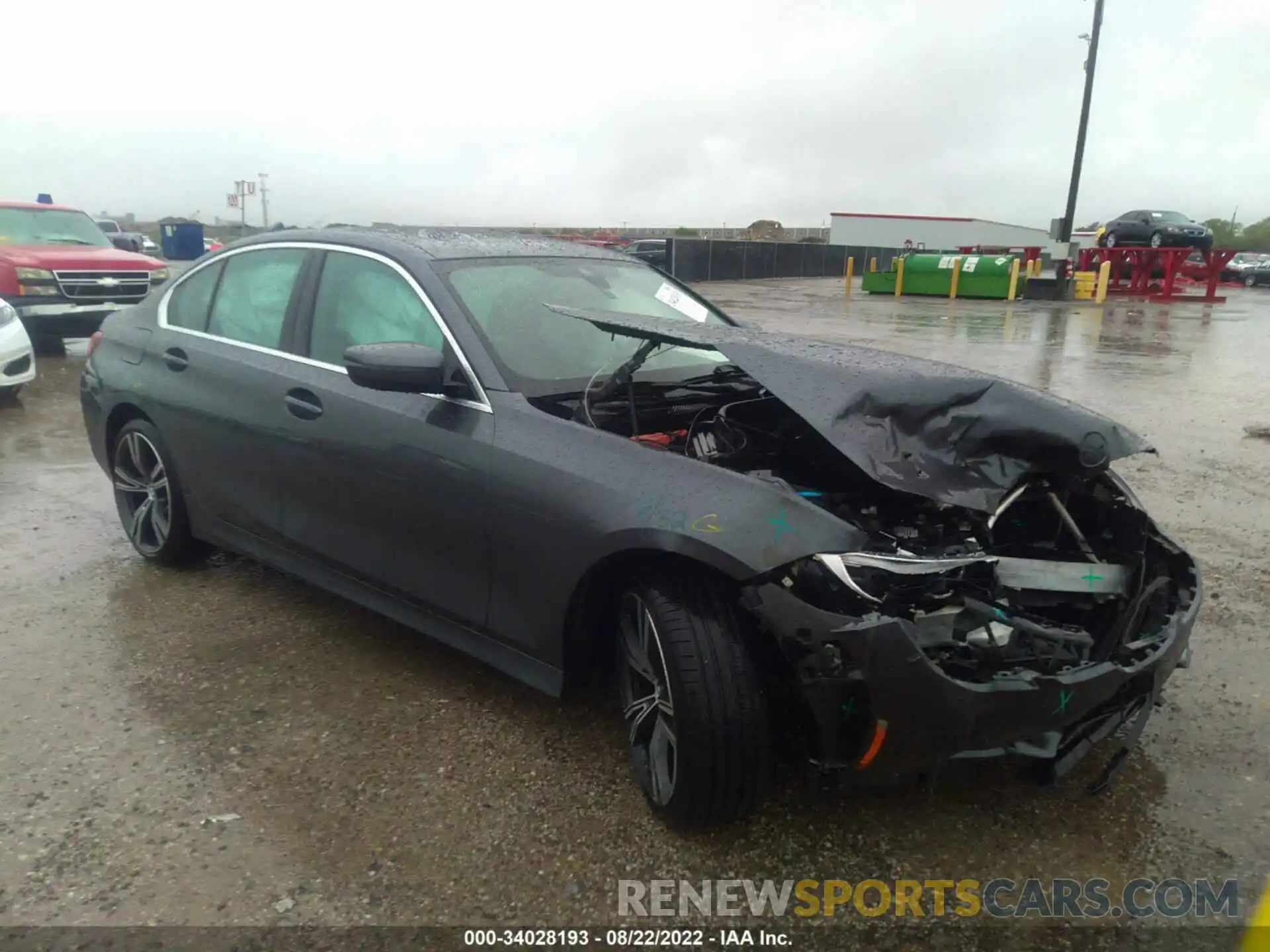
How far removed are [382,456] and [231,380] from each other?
1.03 m

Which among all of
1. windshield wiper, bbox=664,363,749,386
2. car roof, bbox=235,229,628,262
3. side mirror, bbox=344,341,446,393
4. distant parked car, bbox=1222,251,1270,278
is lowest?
windshield wiper, bbox=664,363,749,386

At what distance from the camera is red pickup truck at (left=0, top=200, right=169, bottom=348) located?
1059cm

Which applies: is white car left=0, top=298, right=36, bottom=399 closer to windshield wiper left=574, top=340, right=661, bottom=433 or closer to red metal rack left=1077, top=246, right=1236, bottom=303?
windshield wiper left=574, top=340, right=661, bottom=433

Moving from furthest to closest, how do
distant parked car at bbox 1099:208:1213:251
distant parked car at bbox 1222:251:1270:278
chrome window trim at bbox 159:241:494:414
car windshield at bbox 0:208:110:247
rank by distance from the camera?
distant parked car at bbox 1222:251:1270:278 → distant parked car at bbox 1099:208:1213:251 → car windshield at bbox 0:208:110:247 → chrome window trim at bbox 159:241:494:414

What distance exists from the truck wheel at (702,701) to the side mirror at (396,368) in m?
0.94

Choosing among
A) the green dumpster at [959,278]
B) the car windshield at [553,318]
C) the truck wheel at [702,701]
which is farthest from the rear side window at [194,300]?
the green dumpster at [959,278]

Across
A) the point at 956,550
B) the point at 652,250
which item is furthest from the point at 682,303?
the point at 652,250

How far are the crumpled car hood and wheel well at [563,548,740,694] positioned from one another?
0.52m

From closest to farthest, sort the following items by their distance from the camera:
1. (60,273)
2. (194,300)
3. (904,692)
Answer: (904,692)
(194,300)
(60,273)

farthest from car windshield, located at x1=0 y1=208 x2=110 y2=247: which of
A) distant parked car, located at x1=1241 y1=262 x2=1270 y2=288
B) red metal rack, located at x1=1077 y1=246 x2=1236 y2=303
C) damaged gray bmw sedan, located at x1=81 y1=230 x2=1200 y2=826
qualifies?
distant parked car, located at x1=1241 y1=262 x2=1270 y2=288

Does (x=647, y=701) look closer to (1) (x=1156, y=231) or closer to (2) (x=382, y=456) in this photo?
(2) (x=382, y=456)

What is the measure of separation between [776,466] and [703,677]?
82 cm

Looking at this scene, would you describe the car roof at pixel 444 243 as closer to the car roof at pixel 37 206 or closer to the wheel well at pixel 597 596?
the wheel well at pixel 597 596

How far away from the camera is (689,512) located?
2.44 m
